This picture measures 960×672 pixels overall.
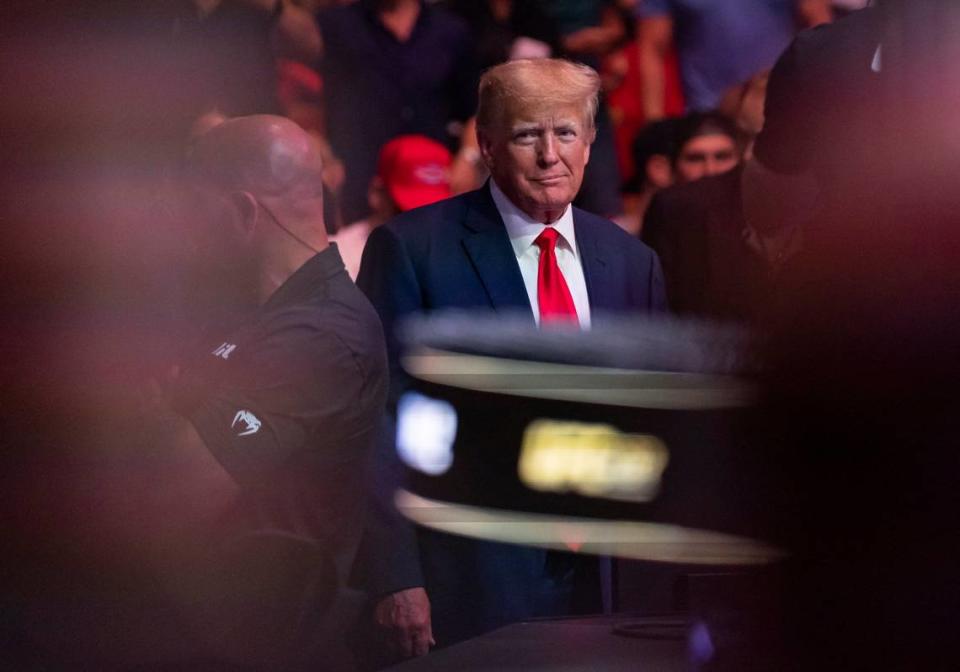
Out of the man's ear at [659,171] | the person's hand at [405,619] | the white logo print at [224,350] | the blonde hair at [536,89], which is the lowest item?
the person's hand at [405,619]

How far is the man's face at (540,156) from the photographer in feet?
5.76

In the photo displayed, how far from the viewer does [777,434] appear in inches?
33.5

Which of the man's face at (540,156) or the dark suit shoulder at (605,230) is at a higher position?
the man's face at (540,156)

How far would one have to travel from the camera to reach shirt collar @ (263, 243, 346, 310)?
179cm

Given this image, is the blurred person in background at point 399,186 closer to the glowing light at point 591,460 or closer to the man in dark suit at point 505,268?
the man in dark suit at point 505,268

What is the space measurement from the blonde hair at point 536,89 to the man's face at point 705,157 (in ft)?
0.50

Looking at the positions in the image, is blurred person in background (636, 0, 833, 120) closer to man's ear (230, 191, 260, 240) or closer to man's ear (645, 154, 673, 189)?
man's ear (645, 154, 673, 189)

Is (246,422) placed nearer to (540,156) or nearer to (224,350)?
(224,350)

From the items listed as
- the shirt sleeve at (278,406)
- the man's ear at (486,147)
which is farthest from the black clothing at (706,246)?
the shirt sleeve at (278,406)

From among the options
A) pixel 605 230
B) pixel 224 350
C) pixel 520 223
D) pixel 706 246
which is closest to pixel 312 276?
pixel 224 350

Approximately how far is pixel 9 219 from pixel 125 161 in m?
0.17

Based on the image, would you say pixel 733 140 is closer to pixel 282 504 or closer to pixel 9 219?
pixel 282 504

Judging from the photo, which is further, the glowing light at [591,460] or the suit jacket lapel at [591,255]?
the suit jacket lapel at [591,255]

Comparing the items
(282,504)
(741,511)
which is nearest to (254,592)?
(282,504)
